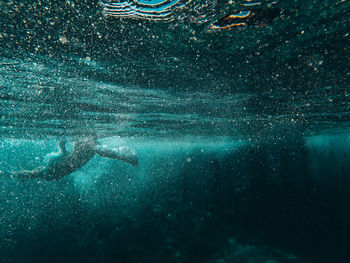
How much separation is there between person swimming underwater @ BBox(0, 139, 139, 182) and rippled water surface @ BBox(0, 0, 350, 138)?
14.6 feet

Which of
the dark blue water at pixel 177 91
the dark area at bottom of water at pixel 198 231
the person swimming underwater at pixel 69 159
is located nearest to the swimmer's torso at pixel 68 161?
the person swimming underwater at pixel 69 159

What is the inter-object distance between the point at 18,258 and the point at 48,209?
9341 mm

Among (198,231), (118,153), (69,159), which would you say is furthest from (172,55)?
(69,159)

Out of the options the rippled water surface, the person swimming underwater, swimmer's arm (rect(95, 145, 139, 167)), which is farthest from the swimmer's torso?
the rippled water surface

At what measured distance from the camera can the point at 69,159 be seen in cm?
1386

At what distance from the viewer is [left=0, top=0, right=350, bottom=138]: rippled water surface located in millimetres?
3812

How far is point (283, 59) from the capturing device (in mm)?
6082

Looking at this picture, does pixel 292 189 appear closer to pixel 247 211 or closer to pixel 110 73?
pixel 247 211

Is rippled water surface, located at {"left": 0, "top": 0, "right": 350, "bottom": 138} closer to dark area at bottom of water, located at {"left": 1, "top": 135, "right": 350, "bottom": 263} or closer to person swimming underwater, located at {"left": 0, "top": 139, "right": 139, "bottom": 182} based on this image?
person swimming underwater, located at {"left": 0, "top": 139, "right": 139, "bottom": 182}

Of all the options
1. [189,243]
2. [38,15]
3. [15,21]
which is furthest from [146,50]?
[189,243]

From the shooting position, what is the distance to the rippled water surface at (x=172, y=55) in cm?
381

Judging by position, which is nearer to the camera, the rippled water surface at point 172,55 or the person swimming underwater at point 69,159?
the rippled water surface at point 172,55

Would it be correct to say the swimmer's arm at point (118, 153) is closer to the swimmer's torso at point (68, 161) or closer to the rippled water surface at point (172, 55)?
the swimmer's torso at point (68, 161)

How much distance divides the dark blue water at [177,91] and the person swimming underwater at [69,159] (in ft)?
7.65
